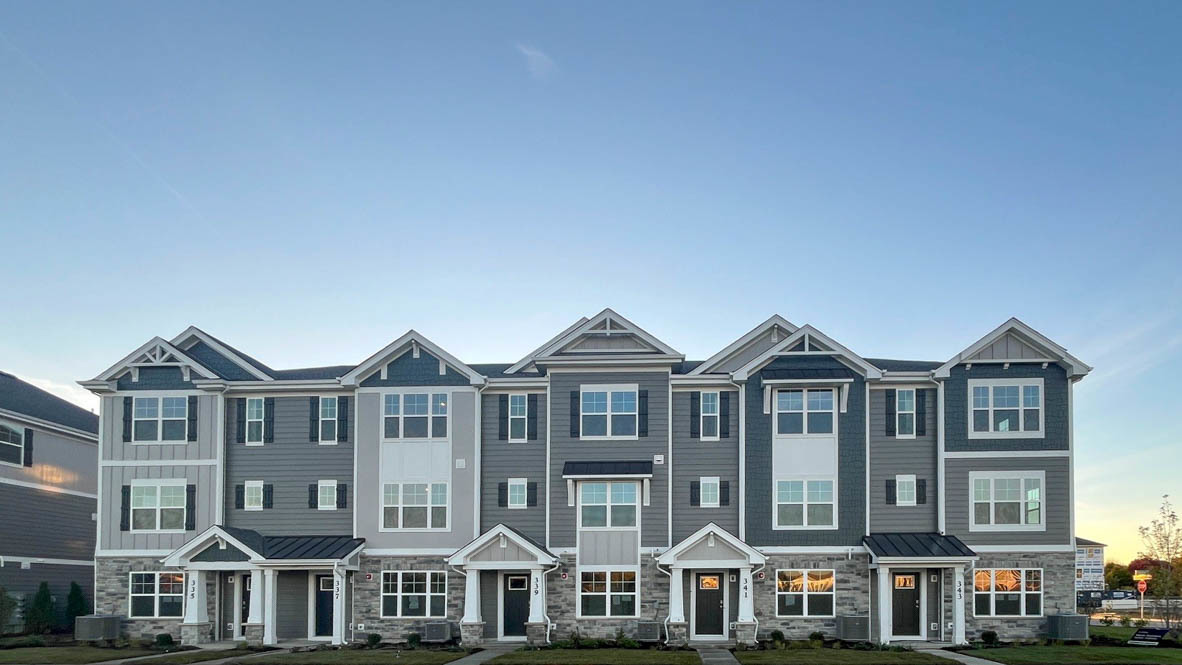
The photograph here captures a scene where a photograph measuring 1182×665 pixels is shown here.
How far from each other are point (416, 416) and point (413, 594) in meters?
5.40

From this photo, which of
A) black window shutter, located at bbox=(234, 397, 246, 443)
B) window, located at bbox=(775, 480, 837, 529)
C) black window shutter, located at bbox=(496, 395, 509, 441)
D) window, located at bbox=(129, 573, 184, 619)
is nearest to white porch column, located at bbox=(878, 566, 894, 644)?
window, located at bbox=(775, 480, 837, 529)

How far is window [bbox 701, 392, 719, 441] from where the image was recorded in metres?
31.8

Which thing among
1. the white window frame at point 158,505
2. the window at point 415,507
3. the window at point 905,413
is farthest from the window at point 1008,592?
the white window frame at point 158,505

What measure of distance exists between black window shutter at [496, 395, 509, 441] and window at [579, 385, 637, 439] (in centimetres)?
242

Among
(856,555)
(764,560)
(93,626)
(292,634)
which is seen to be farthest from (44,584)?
(856,555)

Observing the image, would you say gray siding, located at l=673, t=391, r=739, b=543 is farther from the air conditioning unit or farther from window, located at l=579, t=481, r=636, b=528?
the air conditioning unit

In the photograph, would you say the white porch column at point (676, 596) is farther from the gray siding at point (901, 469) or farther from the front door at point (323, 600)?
the front door at point (323, 600)

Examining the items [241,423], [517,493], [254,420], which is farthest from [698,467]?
[241,423]

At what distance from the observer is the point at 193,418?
108 ft

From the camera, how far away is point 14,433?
36250 mm

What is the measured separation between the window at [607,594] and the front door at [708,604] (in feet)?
6.43

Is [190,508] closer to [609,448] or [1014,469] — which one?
[609,448]

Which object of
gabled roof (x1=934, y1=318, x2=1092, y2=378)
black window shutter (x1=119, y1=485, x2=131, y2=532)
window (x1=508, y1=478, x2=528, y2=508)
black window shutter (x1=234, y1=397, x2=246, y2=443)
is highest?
gabled roof (x1=934, y1=318, x2=1092, y2=378)

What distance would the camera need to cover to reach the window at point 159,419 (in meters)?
32.8
